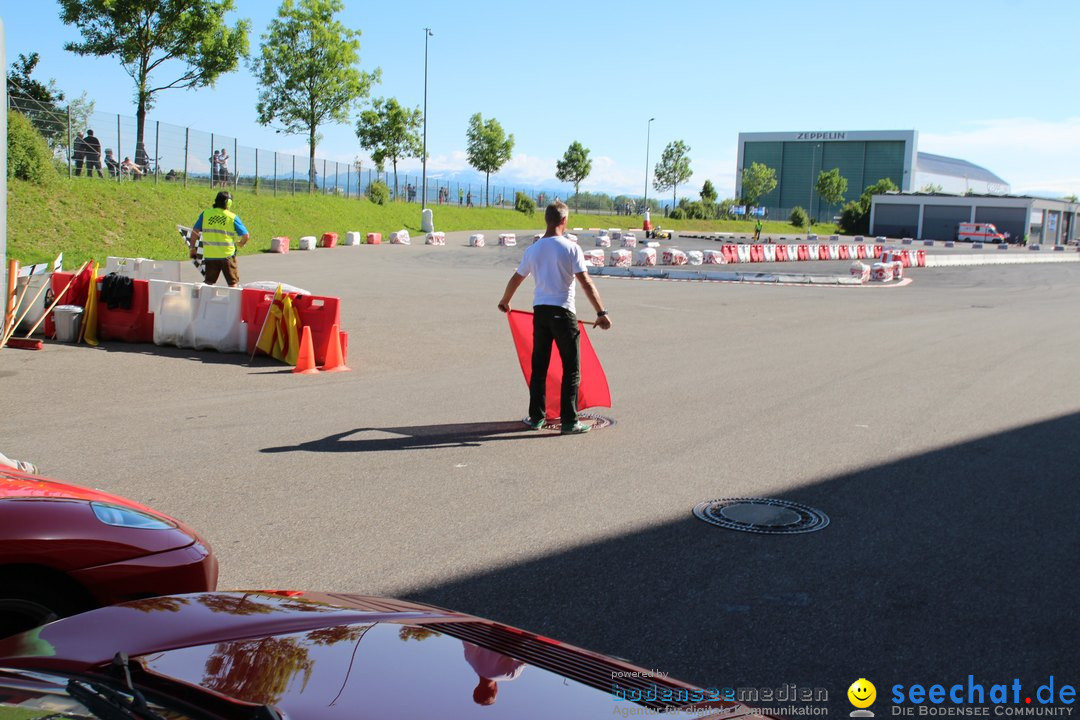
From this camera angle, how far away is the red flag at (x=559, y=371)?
28.4 ft

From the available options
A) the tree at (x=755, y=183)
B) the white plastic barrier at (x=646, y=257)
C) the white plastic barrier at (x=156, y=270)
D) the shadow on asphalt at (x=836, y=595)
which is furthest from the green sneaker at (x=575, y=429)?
the tree at (x=755, y=183)

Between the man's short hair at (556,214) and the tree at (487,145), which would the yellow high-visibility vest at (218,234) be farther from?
the tree at (487,145)

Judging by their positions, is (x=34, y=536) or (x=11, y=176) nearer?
A: (x=34, y=536)

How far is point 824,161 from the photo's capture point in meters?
126

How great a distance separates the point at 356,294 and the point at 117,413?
11.6 metres

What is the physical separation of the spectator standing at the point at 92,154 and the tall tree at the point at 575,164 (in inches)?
2217

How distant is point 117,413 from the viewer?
28.8 feet

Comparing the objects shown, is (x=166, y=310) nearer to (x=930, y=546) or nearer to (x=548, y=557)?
(x=548, y=557)

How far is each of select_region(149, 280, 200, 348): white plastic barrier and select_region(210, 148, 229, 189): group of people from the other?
2955cm

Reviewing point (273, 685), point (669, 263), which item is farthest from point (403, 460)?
point (669, 263)

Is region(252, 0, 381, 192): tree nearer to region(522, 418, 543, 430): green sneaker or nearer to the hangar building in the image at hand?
region(522, 418, 543, 430): green sneaker

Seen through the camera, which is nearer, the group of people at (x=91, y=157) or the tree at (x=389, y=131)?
the group of people at (x=91, y=157)

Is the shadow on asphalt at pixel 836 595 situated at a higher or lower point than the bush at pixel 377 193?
lower

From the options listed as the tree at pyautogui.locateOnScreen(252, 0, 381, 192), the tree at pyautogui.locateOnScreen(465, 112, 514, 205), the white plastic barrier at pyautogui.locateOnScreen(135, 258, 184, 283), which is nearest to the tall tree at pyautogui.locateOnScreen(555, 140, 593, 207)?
the tree at pyautogui.locateOnScreen(465, 112, 514, 205)
